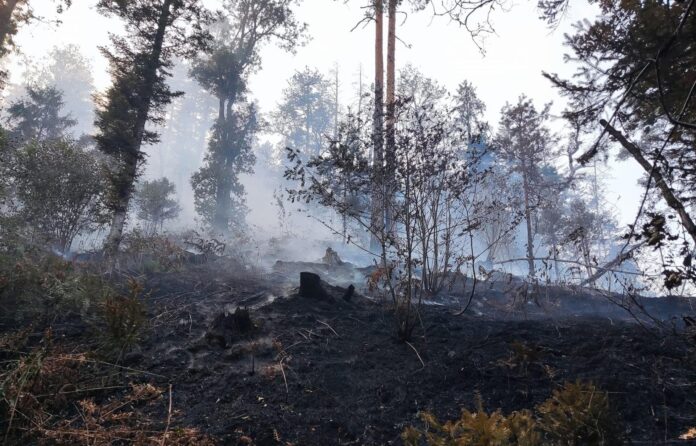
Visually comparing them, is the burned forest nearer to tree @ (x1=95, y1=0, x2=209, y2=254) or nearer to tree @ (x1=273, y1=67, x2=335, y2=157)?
tree @ (x1=95, y1=0, x2=209, y2=254)

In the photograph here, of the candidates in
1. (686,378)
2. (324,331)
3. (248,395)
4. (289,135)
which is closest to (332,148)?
(324,331)

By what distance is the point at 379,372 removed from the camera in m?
3.46

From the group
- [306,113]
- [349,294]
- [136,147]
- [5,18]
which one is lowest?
[349,294]

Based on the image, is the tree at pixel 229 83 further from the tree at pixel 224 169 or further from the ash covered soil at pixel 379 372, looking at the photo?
the ash covered soil at pixel 379 372

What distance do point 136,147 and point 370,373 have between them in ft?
27.9

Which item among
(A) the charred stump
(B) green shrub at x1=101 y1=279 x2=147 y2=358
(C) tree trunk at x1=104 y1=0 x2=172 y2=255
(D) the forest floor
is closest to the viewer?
(D) the forest floor

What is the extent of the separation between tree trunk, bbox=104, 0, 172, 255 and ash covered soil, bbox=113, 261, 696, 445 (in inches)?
198

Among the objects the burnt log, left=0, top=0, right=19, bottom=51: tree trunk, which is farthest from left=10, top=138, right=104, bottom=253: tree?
the burnt log

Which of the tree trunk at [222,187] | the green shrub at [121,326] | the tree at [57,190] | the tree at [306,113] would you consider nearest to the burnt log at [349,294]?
the green shrub at [121,326]

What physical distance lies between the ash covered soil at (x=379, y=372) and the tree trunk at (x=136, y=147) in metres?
5.04

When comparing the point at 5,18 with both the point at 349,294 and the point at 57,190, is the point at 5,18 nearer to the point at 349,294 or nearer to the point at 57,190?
the point at 57,190

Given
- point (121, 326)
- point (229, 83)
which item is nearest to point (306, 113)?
point (229, 83)

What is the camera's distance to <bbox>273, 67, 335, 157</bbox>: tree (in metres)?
38.1

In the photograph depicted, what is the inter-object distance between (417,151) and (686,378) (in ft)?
11.2
